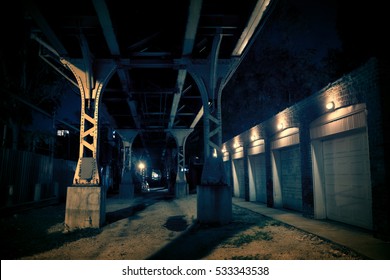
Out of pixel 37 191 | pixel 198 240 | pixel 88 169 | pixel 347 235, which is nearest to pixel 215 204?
pixel 198 240

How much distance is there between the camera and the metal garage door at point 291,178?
11.3m

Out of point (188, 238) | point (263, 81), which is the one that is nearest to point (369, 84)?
point (188, 238)

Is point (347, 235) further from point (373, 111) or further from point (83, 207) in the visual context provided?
point (83, 207)

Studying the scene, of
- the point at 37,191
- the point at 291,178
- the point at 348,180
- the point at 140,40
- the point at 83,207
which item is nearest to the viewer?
the point at 348,180

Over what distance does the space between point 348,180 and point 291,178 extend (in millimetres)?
3938

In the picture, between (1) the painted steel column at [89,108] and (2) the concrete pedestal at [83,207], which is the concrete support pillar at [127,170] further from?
(2) the concrete pedestal at [83,207]

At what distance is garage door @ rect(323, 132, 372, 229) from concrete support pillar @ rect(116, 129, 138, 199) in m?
15.5

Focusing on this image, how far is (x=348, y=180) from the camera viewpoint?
8.09m

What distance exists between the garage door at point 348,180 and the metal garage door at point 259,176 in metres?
5.96

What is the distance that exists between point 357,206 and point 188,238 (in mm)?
5099

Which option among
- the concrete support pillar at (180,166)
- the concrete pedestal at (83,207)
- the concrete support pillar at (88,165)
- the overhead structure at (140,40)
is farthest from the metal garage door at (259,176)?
the concrete pedestal at (83,207)

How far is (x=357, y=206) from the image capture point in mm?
7719

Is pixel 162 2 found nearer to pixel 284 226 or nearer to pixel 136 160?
pixel 284 226

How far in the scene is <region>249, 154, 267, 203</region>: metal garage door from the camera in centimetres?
1520
